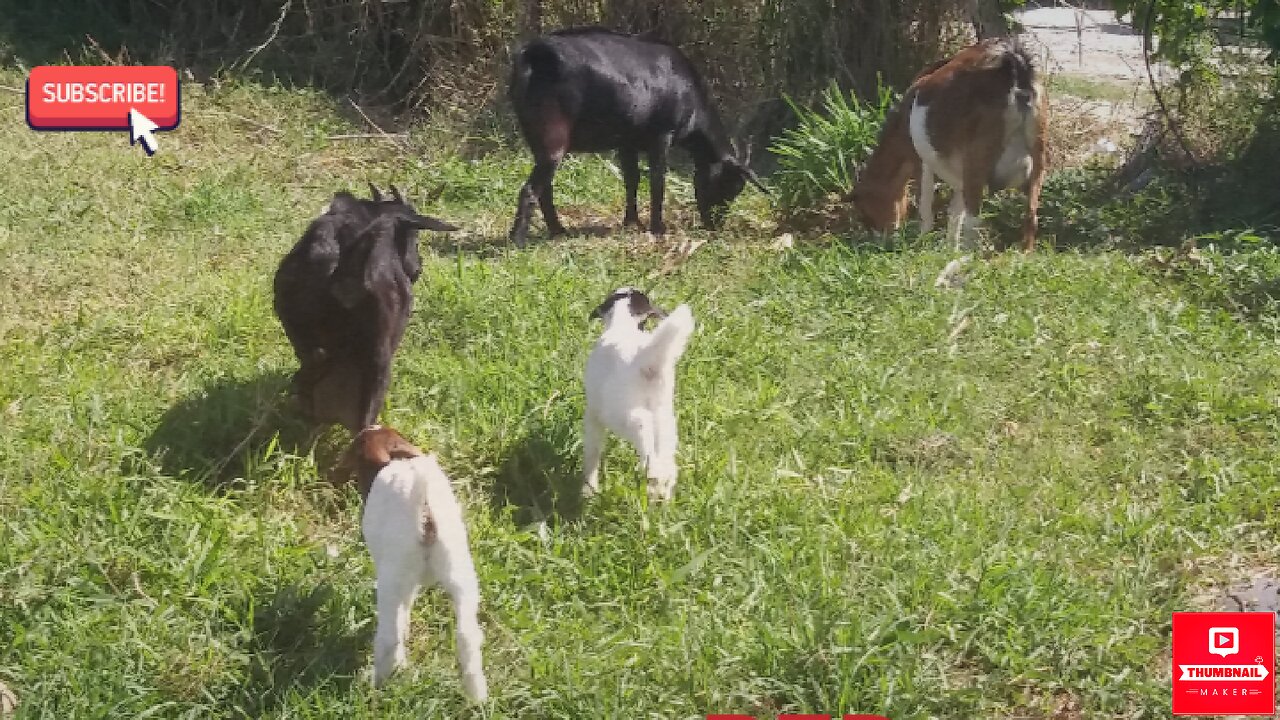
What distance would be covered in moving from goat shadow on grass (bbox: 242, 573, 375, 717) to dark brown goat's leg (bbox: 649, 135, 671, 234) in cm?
442

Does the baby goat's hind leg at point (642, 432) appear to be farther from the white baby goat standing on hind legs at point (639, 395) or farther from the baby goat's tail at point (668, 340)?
the baby goat's tail at point (668, 340)

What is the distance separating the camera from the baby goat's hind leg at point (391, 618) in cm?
310

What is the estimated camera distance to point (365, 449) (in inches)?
143

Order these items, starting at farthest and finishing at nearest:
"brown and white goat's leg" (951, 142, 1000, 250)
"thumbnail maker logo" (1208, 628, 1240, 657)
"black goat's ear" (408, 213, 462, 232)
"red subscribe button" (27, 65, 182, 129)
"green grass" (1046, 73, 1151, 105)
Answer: "green grass" (1046, 73, 1151, 105) < "red subscribe button" (27, 65, 182, 129) < "brown and white goat's leg" (951, 142, 1000, 250) < "black goat's ear" (408, 213, 462, 232) < "thumbnail maker logo" (1208, 628, 1240, 657)

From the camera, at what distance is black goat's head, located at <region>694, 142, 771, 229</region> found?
790 cm

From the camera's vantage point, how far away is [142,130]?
8.48m

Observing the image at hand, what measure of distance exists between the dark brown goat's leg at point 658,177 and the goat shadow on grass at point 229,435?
3457mm

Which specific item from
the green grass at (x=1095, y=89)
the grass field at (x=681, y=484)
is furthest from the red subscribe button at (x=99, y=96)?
the green grass at (x=1095, y=89)

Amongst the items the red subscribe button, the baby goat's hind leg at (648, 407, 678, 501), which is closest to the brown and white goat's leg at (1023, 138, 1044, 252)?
the baby goat's hind leg at (648, 407, 678, 501)

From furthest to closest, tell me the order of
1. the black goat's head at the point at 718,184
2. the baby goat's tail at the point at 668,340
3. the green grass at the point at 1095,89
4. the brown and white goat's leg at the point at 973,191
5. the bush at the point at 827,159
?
1. the green grass at the point at 1095,89
2. the black goat's head at the point at 718,184
3. the bush at the point at 827,159
4. the brown and white goat's leg at the point at 973,191
5. the baby goat's tail at the point at 668,340

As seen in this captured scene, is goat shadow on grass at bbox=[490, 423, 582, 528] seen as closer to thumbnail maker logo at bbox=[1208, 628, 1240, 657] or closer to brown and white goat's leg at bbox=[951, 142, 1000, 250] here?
thumbnail maker logo at bbox=[1208, 628, 1240, 657]

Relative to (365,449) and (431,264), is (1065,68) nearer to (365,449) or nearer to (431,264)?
(431,264)

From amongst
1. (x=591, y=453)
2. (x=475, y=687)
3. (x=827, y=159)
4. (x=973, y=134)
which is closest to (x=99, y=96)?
(x=827, y=159)

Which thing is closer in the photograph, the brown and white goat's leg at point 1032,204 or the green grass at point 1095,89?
the brown and white goat's leg at point 1032,204
